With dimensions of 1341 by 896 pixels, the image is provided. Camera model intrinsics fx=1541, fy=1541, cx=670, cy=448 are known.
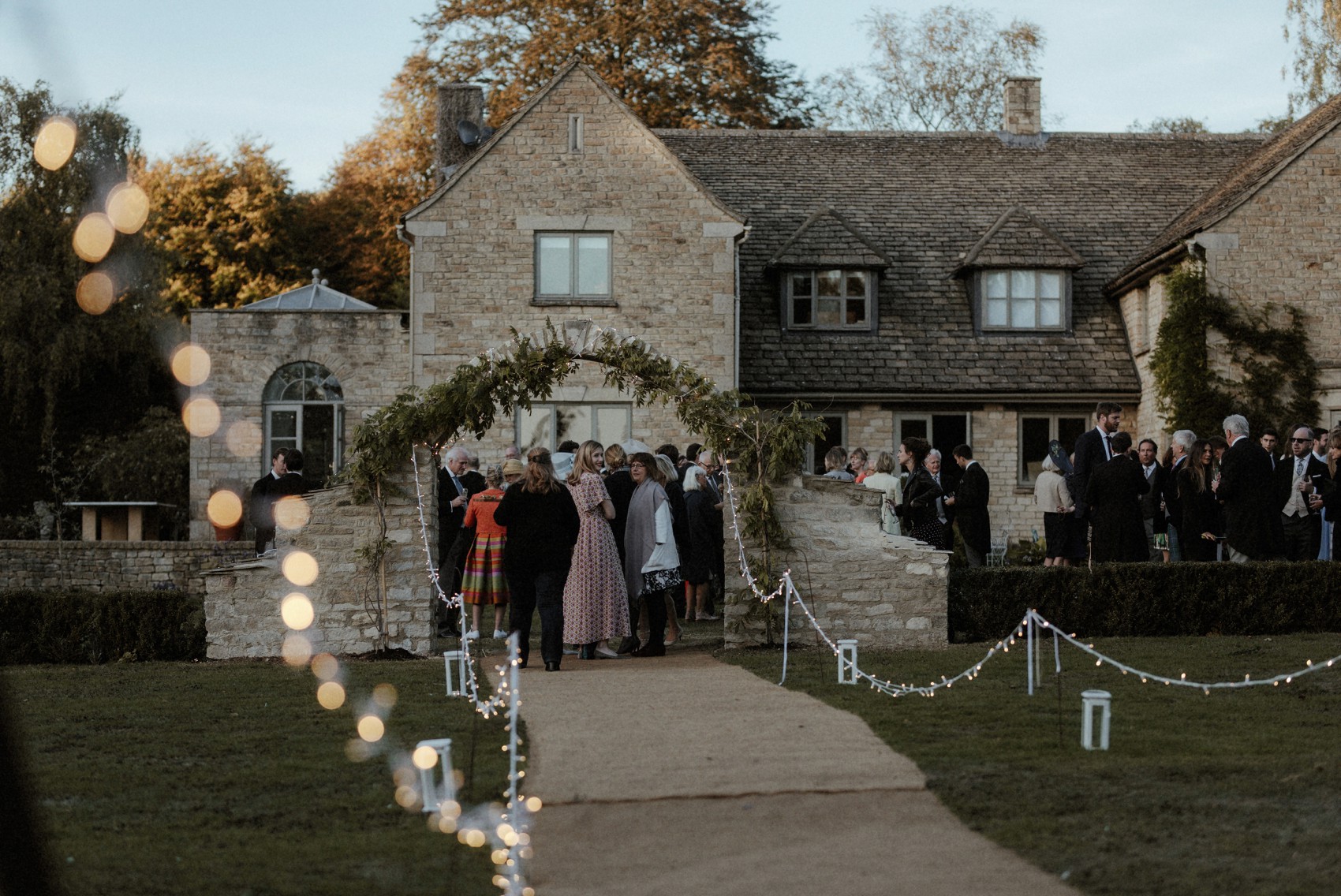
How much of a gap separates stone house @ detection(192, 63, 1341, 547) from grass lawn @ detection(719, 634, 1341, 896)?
41.8ft

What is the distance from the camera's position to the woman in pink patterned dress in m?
13.1

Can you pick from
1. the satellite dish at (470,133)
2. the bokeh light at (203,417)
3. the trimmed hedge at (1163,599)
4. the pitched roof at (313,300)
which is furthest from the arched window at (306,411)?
the trimmed hedge at (1163,599)

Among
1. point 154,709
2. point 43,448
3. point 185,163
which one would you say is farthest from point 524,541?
point 185,163

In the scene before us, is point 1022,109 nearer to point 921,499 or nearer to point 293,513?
point 921,499

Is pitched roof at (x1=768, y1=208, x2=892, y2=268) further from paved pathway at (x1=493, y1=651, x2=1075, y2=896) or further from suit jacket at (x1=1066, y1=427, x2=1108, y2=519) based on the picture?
paved pathway at (x1=493, y1=651, x2=1075, y2=896)

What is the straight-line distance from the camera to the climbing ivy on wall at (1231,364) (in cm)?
2386

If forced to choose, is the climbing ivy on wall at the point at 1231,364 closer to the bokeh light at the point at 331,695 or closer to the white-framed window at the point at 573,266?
the white-framed window at the point at 573,266

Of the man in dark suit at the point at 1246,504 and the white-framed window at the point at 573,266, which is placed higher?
the white-framed window at the point at 573,266

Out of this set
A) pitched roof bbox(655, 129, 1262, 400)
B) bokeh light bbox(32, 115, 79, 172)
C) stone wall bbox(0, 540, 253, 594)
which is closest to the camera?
stone wall bbox(0, 540, 253, 594)

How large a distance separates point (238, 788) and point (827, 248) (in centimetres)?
2000

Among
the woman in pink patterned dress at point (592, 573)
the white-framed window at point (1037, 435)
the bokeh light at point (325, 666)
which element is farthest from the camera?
the white-framed window at point (1037, 435)

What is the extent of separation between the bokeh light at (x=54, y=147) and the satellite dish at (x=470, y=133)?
12.9 metres

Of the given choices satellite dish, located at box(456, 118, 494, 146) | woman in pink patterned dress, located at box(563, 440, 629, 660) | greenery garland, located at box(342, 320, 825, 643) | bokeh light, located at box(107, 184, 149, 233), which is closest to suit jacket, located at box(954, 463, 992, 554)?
greenery garland, located at box(342, 320, 825, 643)

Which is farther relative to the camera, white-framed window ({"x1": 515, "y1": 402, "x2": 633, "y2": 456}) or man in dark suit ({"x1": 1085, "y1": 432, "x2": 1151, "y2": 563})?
white-framed window ({"x1": 515, "y1": 402, "x2": 633, "y2": 456})
